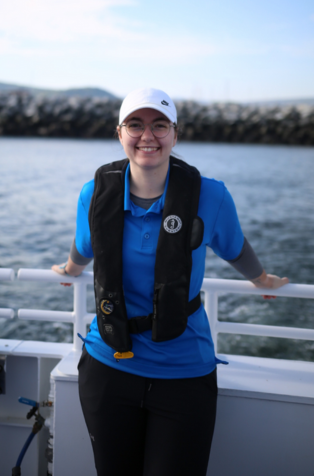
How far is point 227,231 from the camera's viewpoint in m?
1.16

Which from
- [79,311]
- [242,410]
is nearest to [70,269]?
[79,311]

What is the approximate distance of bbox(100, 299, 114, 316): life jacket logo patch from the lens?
113cm

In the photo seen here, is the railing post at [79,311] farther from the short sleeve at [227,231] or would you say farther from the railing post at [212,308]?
the short sleeve at [227,231]

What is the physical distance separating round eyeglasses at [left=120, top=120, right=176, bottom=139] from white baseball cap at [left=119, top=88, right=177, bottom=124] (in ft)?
0.07

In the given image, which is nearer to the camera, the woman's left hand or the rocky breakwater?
the woman's left hand

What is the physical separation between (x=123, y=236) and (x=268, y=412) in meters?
0.72

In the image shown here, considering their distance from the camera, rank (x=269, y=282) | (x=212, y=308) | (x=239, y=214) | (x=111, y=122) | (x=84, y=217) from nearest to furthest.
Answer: (x=84, y=217)
(x=269, y=282)
(x=212, y=308)
(x=239, y=214)
(x=111, y=122)

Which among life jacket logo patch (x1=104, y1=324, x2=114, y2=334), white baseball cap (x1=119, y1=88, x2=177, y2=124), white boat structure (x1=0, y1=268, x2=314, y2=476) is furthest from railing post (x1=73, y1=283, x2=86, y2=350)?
white baseball cap (x1=119, y1=88, x2=177, y2=124)

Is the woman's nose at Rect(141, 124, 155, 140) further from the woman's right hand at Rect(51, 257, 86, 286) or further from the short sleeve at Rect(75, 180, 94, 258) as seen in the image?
the woman's right hand at Rect(51, 257, 86, 286)

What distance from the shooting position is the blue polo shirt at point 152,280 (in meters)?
1.11

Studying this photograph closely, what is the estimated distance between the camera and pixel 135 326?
1125mm

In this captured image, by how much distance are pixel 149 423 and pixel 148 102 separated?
83cm

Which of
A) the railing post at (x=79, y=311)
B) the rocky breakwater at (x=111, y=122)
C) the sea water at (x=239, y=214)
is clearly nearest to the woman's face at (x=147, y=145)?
the sea water at (x=239, y=214)

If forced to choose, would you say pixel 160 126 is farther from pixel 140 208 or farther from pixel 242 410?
pixel 242 410
